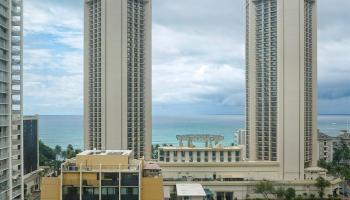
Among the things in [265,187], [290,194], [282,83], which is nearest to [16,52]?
[265,187]

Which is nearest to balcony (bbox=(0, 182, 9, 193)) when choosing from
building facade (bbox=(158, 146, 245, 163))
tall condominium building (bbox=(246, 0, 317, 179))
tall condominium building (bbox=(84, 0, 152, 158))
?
tall condominium building (bbox=(84, 0, 152, 158))

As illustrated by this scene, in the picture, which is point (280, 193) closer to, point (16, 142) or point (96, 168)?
point (96, 168)

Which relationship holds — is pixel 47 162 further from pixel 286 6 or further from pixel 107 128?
pixel 286 6

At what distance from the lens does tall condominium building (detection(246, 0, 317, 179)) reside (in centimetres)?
6762

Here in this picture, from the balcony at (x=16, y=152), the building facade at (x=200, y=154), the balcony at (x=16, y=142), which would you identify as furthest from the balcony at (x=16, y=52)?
the building facade at (x=200, y=154)

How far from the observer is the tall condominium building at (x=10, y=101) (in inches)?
1491

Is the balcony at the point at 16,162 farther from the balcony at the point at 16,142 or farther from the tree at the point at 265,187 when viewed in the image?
the tree at the point at 265,187

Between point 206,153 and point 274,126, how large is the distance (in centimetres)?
1208

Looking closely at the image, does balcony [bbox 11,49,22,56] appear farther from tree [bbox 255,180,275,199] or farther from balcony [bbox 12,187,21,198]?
tree [bbox 255,180,275,199]

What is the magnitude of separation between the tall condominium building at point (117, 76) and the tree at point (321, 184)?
92.2 ft

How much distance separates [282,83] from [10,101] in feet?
143

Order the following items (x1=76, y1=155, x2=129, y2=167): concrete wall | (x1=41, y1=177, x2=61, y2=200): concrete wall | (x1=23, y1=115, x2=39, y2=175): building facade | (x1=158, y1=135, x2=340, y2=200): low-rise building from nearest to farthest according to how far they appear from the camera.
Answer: (x1=41, y1=177, x2=61, y2=200): concrete wall
(x1=76, y1=155, x2=129, y2=167): concrete wall
(x1=158, y1=135, x2=340, y2=200): low-rise building
(x1=23, y1=115, x2=39, y2=175): building facade

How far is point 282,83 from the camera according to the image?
2699 inches

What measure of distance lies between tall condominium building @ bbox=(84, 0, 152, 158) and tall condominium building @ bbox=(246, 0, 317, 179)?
18.2 metres
